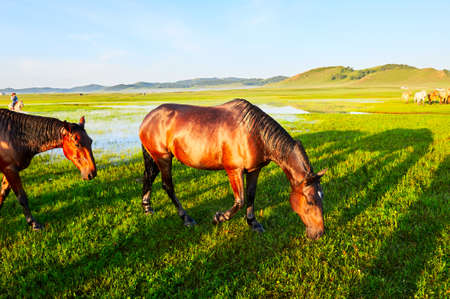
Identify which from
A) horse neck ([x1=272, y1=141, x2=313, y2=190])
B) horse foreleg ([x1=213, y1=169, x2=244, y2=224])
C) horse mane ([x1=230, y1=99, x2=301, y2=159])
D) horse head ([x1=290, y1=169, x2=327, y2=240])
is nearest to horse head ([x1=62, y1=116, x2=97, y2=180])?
horse foreleg ([x1=213, y1=169, x2=244, y2=224])

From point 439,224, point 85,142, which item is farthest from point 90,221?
point 439,224

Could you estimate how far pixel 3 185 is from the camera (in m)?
5.39

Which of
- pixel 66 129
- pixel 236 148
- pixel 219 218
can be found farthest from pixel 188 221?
pixel 66 129

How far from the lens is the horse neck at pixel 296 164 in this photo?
13.9 ft

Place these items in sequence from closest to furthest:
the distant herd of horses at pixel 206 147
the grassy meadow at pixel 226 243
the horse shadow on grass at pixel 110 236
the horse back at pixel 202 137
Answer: the grassy meadow at pixel 226 243 → the horse shadow on grass at pixel 110 236 → the distant herd of horses at pixel 206 147 → the horse back at pixel 202 137

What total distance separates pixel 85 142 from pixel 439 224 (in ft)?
24.7

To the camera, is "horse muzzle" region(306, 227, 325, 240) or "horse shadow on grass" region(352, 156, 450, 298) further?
"horse muzzle" region(306, 227, 325, 240)

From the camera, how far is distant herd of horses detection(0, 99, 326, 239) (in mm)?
4316

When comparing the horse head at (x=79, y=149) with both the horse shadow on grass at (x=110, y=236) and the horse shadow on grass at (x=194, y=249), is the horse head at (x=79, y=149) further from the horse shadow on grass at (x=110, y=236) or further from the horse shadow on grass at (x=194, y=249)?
the horse shadow on grass at (x=194, y=249)

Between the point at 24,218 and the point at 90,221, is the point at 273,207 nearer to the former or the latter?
the point at 90,221

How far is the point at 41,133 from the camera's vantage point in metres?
5.17

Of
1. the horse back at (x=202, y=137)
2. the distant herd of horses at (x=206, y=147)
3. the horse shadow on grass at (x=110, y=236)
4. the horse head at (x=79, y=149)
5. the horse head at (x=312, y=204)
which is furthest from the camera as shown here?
the horse head at (x=79, y=149)

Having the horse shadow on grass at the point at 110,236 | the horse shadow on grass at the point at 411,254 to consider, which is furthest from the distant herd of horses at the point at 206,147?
the horse shadow on grass at the point at 411,254

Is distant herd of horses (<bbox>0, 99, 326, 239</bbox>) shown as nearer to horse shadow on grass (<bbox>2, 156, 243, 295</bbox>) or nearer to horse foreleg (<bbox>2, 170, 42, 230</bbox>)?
horse foreleg (<bbox>2, 170, 42, 230</bbox>)
